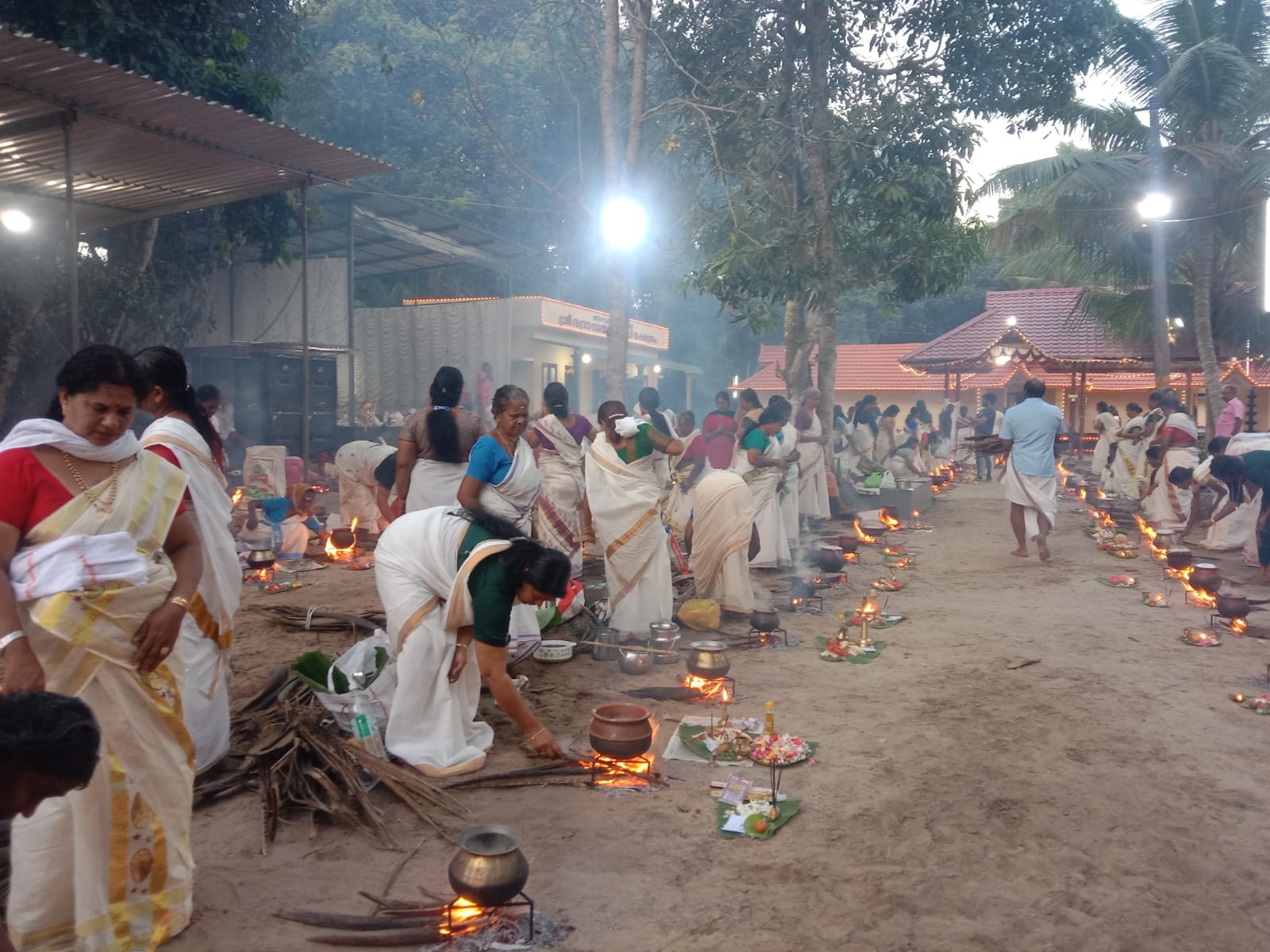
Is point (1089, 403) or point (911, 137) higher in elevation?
point (911, 137)

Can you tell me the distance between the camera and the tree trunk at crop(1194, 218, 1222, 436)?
1741 cm

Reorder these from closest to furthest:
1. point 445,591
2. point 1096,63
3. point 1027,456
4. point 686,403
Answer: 1. point 445,591
2. point 1027,456
3. point 1096,63
4. point 686,403

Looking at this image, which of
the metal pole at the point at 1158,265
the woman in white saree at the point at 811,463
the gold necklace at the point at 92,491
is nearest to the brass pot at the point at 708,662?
the gold necklace at the point at 92,491

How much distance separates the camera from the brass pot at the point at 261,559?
8578 millimetres

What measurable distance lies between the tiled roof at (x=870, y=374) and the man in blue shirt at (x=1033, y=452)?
22.5 meters

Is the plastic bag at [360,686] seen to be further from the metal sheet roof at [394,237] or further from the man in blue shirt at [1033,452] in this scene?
the metal sheet roof at [394,237]

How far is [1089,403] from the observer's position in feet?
106

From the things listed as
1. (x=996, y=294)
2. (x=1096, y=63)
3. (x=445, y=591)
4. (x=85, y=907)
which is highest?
(x=1096, y=63)

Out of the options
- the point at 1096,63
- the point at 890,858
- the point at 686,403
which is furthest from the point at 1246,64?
the point at 686,403

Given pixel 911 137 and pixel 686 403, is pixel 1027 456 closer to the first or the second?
pixel 911 137

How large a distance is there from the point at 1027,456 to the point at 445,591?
8158 millimetres

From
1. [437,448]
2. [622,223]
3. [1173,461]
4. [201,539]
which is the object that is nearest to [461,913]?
[201,539]

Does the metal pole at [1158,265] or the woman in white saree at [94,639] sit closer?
the woman in white saree at [94,639]

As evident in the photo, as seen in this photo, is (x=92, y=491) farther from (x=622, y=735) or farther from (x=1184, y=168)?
(x=1184, y=168)
